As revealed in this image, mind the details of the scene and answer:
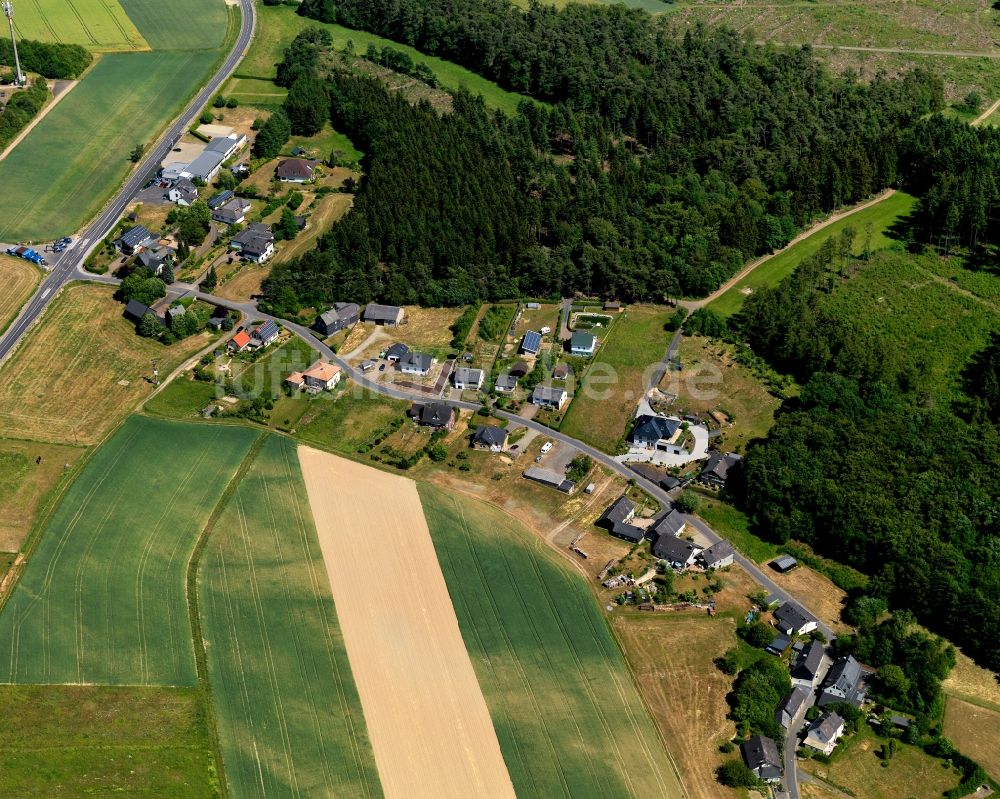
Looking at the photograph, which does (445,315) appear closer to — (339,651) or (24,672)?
(339,651)

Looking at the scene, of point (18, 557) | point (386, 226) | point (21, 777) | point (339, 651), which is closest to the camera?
point (21, 777)

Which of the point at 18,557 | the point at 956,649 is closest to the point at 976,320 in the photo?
the point at 956,649

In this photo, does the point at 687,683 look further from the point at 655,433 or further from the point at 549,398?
the point at 549,398

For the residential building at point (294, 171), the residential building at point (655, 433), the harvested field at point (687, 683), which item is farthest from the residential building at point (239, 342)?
the harvested field at point (687, 683)

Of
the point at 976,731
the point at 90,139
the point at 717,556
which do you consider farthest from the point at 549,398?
the point at 90,139

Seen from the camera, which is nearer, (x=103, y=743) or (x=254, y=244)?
(x=103, y=743)
